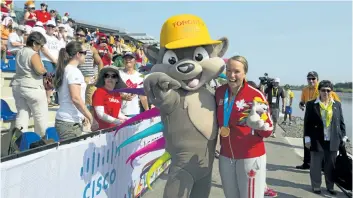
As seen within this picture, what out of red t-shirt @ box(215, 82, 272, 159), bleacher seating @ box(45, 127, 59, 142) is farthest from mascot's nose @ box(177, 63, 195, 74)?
bleacher seating @ box(45, 127, 59, 142)

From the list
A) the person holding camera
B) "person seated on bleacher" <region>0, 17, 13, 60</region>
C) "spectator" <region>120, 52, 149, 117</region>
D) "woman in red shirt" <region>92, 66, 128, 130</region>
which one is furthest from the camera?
the person holding camera

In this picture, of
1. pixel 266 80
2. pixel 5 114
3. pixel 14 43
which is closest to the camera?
pixel 5 114

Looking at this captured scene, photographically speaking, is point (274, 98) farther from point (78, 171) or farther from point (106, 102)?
point (78, 171)

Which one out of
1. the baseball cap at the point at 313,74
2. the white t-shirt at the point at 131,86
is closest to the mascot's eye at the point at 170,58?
the white t-shirt at the point at 131,86

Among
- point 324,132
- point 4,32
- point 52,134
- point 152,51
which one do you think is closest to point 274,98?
point 324,132

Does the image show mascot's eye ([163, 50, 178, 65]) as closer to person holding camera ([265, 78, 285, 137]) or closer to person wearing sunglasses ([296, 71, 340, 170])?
person wearing sunglasses ([296, 71, 340, 170])

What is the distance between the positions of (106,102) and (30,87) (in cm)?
108

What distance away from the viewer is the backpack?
15.7 feet

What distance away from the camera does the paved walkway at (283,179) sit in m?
4.86

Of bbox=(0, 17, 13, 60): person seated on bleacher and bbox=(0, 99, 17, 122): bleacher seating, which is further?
bbox=(0, 17, 13, 60): person seated on bleacher

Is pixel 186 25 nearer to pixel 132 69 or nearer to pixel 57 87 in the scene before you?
pixel 57 87

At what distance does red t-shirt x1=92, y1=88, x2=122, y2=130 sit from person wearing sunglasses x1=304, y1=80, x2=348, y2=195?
2.78 m

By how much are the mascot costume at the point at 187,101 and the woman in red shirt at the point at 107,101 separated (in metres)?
0.94

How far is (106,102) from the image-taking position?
12.9ft
